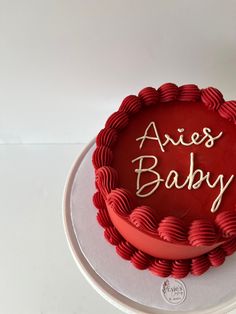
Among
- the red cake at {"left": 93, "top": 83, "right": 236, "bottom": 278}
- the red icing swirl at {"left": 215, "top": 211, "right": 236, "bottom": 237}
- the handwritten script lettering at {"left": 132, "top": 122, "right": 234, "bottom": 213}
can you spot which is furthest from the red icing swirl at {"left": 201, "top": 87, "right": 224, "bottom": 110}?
the red icing swirl at {"left": 215, "top": 211, "right": 236, "bottom": 237}

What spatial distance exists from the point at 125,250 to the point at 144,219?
0.26 metres

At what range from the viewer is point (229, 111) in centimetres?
124

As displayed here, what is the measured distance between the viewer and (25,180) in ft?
5.82

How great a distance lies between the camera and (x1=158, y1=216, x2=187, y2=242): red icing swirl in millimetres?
1019

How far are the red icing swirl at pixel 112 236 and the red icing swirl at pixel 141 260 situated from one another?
0.07 m

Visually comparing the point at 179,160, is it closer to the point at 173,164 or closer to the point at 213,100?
the point at 173,164

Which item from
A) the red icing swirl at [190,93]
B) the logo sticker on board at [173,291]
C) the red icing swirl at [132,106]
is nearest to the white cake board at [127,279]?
the logo sticker on board at [173,291]

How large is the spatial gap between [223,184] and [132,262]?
1.26 feet

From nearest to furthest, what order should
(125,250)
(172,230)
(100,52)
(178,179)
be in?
(172,230), (178,179), (125,250), (100,52)

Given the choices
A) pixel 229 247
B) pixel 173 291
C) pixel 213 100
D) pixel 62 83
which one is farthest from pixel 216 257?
pixel 62 83

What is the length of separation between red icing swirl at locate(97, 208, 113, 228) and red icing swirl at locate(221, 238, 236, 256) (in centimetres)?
37

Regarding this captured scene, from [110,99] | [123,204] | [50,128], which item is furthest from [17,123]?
[123,204]

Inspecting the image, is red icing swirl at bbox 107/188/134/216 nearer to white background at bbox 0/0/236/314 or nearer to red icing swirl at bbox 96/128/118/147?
red icing swirl at bbox 96/128/118/147

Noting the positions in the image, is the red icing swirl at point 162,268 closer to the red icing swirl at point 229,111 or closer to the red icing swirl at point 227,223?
the red icing swirl at point 227,223
